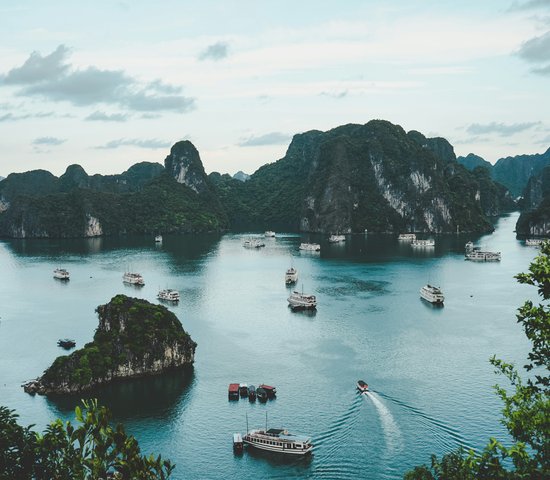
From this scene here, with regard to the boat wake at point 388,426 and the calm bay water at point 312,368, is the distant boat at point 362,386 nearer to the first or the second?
the boat wake at point 388,426

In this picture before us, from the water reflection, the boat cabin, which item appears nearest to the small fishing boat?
the water reflection

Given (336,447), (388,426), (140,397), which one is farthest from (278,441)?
(140,397)

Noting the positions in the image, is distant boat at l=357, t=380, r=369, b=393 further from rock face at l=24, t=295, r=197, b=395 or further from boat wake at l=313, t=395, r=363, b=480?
rock face at l=24, t=295, r=197, b=395

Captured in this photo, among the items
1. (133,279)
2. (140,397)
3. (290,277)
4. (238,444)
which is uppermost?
(133,279)

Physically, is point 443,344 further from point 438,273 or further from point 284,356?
point 438,273

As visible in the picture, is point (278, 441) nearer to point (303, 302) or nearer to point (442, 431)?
point (442, 431)
